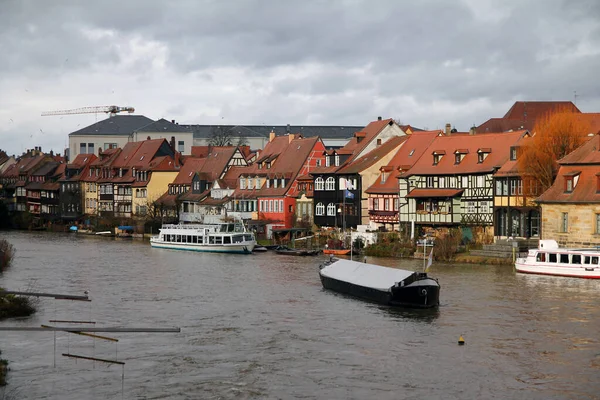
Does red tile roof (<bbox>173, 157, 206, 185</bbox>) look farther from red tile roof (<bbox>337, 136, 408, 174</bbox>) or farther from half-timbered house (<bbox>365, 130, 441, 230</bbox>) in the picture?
half-timbered house (<bbox>365, 130, 441, 230</bbox>)

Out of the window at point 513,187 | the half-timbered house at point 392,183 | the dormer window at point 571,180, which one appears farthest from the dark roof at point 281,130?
the dormer window at point 571,180

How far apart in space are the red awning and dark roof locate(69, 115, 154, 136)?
258 feet

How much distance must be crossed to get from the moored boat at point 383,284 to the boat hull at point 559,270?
10302mm

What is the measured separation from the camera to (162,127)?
5650 inches

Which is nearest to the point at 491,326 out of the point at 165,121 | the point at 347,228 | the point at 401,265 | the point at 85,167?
the point at 401,265

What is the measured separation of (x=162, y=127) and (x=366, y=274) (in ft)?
326

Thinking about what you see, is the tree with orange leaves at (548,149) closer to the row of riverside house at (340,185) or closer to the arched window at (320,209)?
the row of riverside house at (340,185)

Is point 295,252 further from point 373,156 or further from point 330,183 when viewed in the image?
point 373,156

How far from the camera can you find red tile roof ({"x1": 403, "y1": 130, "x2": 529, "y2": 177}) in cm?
6769

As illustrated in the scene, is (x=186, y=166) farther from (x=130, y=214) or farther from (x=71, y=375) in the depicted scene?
(x=71, y=375)

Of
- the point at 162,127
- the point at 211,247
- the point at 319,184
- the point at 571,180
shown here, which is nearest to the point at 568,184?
the point at 571,180

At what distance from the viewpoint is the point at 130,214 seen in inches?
4461

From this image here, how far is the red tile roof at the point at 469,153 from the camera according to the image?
2665 inches

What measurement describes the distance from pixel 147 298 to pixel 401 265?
17.7 meters
